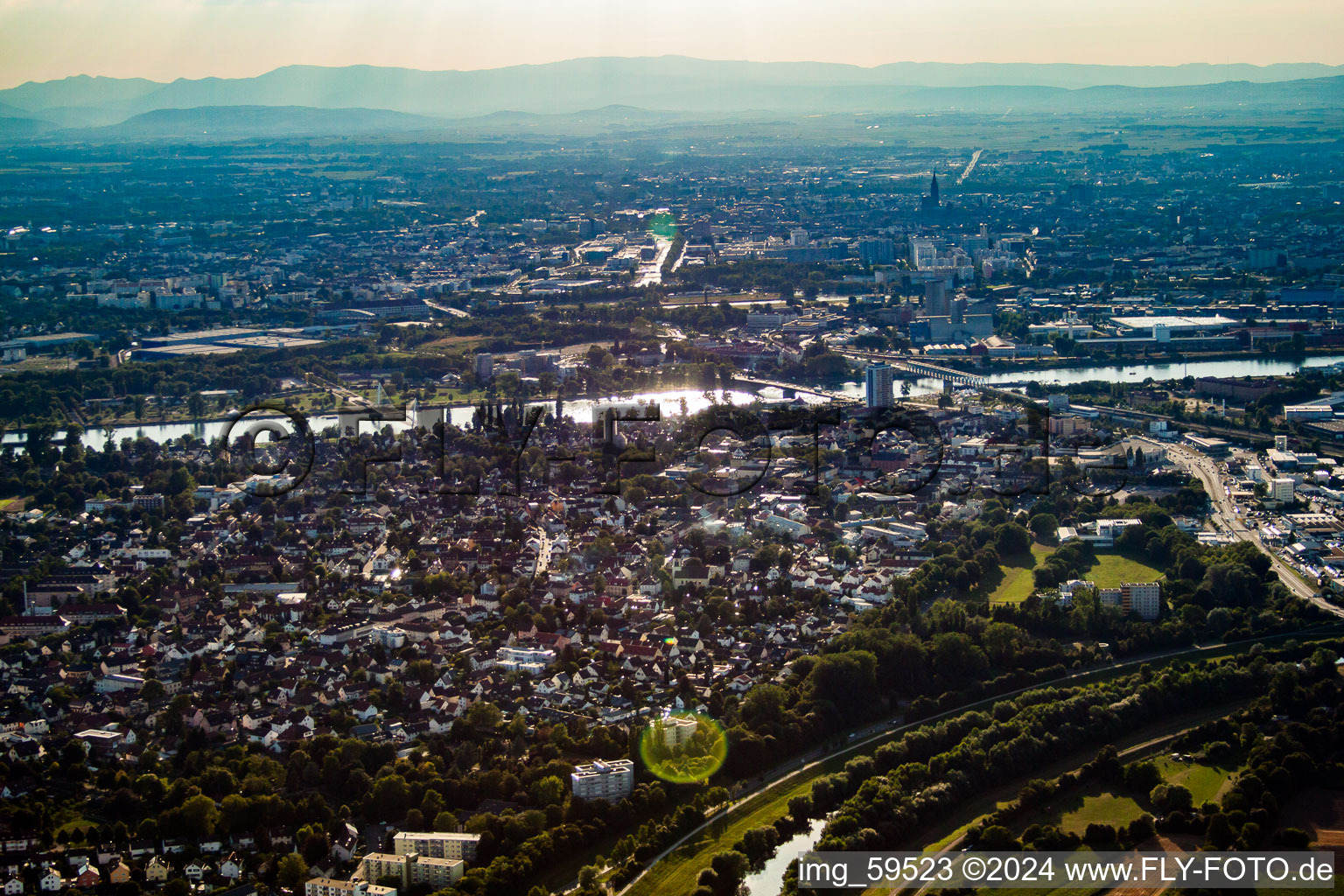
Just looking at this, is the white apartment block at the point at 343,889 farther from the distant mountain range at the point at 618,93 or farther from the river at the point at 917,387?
the distant mountain range at the point at 618,93

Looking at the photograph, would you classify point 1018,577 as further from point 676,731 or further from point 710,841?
point 710,841

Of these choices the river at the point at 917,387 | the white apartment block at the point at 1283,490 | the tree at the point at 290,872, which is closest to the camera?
the tree at the point at 290,872

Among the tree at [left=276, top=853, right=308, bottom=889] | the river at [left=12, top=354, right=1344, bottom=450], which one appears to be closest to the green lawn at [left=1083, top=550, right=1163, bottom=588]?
the river at [left=12, top=354, right=1344, bottom=450]

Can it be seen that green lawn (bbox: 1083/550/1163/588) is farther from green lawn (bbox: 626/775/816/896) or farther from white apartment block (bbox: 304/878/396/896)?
white apartment block (bbox: 304/878/396/896)

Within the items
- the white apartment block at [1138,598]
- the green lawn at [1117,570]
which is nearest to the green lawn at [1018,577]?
the green lawn at [1117,570]

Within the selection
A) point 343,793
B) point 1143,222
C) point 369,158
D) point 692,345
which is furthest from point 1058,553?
point 369,158

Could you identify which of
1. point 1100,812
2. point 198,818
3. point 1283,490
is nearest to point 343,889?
point 198,818

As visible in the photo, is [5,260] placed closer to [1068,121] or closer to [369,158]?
[369,158]
